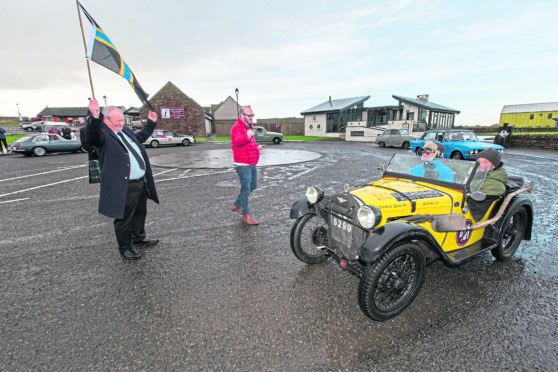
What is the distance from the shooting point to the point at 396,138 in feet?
66.8

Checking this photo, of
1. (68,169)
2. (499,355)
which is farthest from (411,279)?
(68,169)

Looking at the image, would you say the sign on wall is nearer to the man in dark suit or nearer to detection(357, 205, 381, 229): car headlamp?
the man in dark suit

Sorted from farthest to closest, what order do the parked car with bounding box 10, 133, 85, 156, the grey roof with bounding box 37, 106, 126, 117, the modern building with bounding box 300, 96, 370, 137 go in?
the grey roof with bounding box 37, 106, 126, 117, the modern building with bounding box 300, 96, 370, 137, the parked car with bounding box 10, 133, 85, 156

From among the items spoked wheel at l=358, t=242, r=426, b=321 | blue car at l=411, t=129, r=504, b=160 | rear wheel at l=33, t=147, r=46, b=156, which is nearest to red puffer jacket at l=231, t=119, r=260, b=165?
spoked wheel at l=358, t=242, r=426, b=321

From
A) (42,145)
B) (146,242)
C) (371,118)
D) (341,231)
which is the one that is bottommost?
(146,242)

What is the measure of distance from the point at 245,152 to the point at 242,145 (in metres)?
0.14

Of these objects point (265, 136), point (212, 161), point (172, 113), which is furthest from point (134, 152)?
point (172, 113)

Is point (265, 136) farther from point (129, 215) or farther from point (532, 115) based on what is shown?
point (532, 115)

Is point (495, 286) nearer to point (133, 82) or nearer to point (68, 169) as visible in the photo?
point (133, 82)

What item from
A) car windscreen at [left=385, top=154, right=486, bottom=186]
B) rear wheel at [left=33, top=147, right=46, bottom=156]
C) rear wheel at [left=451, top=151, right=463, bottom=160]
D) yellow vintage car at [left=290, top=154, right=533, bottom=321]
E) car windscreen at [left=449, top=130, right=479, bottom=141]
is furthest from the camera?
rear wheel at [left=33, top=147, right=46, bottom=156]

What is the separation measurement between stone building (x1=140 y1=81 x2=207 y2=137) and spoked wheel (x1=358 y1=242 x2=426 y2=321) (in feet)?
122

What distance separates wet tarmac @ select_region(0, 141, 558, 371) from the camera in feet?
6.59

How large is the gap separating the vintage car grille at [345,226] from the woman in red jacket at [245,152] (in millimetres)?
1985

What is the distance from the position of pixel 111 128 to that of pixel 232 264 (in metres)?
2.34
